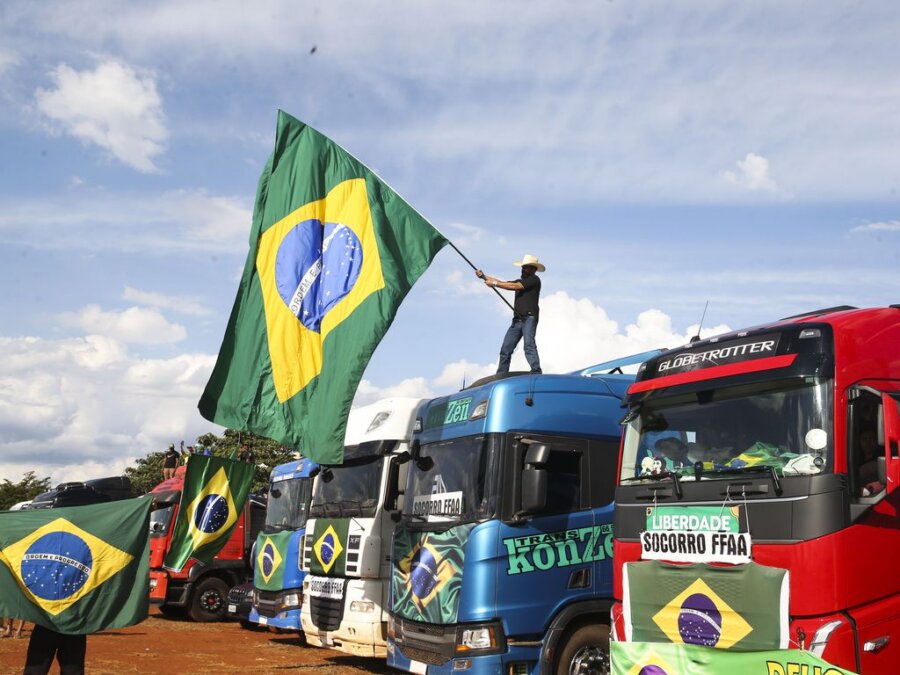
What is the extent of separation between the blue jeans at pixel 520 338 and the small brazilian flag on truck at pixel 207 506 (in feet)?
13.9

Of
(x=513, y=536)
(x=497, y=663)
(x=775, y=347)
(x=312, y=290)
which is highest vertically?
(x=312, y=290)

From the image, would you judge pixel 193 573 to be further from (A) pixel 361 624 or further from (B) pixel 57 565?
(B) pixel 57 565

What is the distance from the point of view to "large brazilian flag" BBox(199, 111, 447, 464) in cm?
1002

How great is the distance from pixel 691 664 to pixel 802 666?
827 millimetres

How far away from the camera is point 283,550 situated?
49.1 feet

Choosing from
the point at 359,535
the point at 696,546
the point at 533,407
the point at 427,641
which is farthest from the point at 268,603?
the point at 696,546

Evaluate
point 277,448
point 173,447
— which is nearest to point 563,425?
point 173,447

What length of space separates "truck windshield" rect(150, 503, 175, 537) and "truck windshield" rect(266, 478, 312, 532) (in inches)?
191

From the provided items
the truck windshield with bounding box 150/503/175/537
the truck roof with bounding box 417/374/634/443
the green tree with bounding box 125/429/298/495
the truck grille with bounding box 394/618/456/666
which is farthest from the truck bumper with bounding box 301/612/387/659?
the green tree with bounding box 125/429/298/495

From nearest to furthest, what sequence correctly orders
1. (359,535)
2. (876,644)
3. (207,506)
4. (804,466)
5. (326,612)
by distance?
(876,644), (804,466), (359,535), (326,612), (207,506)

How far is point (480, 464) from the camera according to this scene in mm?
9414

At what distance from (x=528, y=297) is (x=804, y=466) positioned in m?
6.44

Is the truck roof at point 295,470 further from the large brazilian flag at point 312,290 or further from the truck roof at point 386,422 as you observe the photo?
the large brazilian flag at point 312,290

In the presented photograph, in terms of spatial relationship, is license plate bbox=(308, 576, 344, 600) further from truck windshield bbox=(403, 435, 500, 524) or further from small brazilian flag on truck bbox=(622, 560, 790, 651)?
small brazilian flag on truck bbox=(622, 560, 790, 651)
